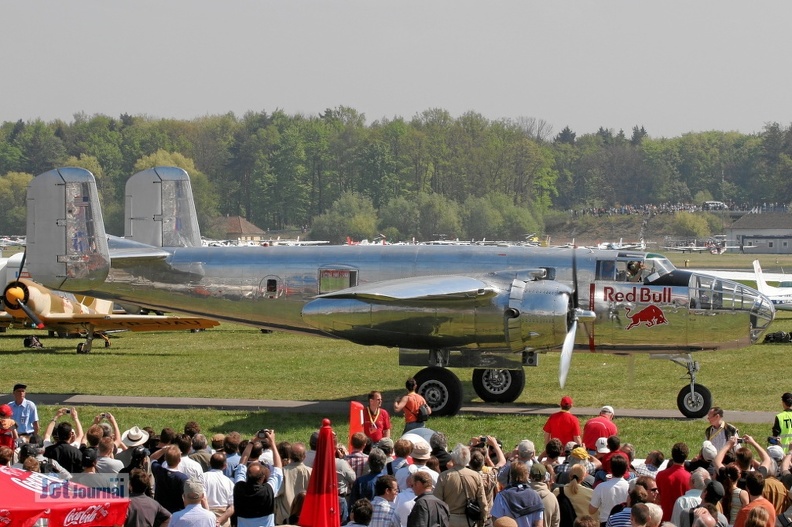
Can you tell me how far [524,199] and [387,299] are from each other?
133577mm

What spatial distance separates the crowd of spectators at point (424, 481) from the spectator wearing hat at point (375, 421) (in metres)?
3.19

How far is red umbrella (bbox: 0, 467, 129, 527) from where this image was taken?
865 centimetres

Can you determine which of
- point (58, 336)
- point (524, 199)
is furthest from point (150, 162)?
point (58, 336)

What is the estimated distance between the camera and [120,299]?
25.6 meters

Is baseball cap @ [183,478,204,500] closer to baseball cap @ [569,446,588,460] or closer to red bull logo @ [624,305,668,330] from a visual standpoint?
baseball cap @ [569,446,588,460]

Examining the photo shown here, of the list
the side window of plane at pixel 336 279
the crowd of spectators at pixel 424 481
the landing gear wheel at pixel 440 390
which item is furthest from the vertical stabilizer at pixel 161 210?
the crowd of spectators at pixel 424 481

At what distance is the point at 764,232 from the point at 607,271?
5345 inches

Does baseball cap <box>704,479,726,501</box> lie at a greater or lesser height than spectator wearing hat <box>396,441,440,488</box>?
greater

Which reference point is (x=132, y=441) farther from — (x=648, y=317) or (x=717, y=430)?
(x=648, y=317)

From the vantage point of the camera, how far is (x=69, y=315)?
38.2 metres

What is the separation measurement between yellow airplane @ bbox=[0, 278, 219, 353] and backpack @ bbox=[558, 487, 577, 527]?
87.2ft

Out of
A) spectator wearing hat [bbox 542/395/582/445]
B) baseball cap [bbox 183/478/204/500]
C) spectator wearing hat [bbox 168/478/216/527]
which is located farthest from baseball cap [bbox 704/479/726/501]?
spectator wearing hat [bbox 542/395/582/445]

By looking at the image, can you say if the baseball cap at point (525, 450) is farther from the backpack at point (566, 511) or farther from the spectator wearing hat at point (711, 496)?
the spectator wearing hat at point (711, 496)

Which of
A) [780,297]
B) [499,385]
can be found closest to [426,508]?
[499,385]
